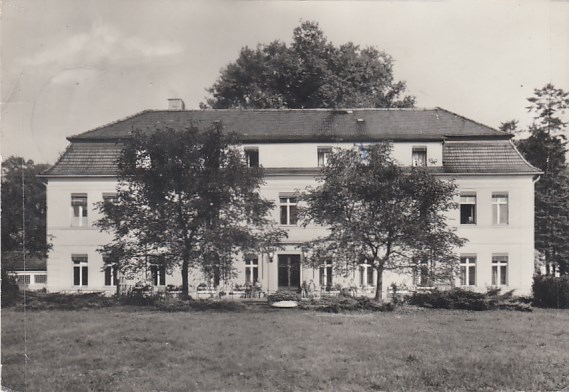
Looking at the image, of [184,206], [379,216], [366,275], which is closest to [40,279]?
[184,206]

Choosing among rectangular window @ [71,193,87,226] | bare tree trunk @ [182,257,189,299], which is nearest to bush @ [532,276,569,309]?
bare tree trunk @ [182,257,189,299]

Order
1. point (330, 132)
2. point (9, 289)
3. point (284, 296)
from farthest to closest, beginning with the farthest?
point (330, 132) < point (284, 296) < point (9, 289)

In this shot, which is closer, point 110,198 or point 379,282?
point 110,198

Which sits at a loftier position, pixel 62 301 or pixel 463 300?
pixel 62 301

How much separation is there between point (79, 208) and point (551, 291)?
837 cm

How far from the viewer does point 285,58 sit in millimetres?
8219

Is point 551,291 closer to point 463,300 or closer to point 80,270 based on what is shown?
point 463,300

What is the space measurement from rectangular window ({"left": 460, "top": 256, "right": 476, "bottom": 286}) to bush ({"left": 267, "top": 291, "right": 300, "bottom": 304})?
2954 millimetres

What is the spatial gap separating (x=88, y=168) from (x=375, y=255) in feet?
17.2

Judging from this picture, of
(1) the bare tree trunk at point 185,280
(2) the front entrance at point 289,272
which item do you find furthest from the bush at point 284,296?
(1) the bare tree trunk at point 185,280

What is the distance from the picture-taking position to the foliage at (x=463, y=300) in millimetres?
8594

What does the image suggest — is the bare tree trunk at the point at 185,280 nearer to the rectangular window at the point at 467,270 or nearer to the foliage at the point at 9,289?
the foliage at the point at 9,289

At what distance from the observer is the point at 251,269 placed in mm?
8117

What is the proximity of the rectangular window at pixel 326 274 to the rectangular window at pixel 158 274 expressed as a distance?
2.68 m
